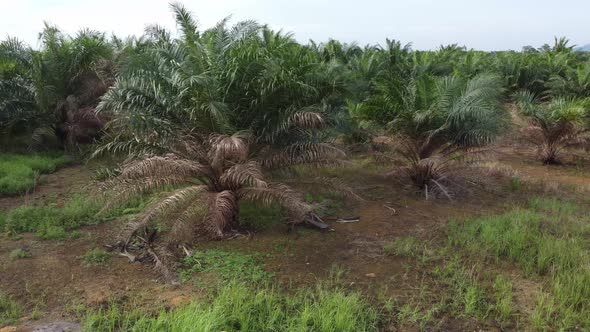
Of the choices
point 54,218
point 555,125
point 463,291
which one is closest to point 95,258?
Answer: point 54,218

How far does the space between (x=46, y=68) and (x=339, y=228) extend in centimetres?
761

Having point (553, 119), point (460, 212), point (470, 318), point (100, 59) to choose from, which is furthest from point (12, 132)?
point (553, 119)

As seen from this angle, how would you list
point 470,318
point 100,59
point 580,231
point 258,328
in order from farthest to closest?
point 100,59, point 580,231, point 470,318, point 258,328

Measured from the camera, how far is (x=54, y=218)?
19.3ft

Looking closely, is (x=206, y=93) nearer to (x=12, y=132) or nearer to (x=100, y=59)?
(x=100, y=59)

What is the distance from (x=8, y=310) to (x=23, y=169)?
5116 millimetres

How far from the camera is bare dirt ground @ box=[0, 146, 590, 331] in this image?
405cm

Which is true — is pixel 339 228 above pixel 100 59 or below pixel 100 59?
below

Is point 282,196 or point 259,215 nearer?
point 282,196

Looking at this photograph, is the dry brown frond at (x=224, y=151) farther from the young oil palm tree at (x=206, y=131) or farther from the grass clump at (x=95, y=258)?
the grass clump at (x=95, y=258)

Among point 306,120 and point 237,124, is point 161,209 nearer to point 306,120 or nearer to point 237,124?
point 237,124

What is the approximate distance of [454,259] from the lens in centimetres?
483

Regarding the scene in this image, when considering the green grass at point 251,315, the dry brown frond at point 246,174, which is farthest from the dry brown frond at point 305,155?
the green grass at point 251,315

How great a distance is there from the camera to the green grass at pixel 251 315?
136 inches
